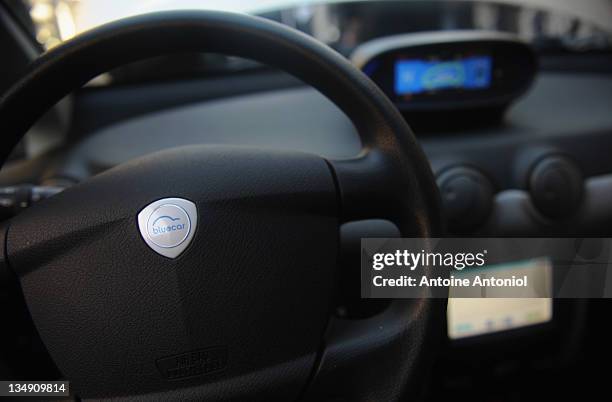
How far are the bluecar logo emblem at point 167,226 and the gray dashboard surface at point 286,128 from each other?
543mm

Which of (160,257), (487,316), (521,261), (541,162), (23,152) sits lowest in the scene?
(487,316)

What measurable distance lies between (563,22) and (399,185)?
53.6 inches

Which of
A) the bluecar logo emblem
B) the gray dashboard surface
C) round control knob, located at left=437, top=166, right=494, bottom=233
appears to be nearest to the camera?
the bluecar logo emblem

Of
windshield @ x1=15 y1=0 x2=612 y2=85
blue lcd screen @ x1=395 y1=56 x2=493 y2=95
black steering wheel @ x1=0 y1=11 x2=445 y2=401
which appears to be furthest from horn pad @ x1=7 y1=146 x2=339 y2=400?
blue lcd screen @ x1=395 y1=56 x2=493 y2=95

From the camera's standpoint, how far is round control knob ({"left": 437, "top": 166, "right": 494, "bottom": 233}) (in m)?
1.16

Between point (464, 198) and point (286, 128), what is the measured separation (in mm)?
429

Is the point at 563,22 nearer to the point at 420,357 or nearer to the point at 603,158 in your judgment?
the point at 603,158

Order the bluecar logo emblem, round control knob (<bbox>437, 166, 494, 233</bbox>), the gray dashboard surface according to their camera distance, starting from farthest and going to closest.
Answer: the gray dashboard surface < round control knob (<bbox>437, 166, 494, 233</bbox>) < the bluecar logo emblem

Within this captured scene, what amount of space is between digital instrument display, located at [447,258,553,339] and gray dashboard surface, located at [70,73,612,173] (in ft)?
0.92

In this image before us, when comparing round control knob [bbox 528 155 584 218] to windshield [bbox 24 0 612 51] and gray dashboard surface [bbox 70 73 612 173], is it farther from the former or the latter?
windshield [bbox 24 0 612 51]

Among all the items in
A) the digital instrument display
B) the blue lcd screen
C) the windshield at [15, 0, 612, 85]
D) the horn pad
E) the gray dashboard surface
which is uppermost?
the windshield at [15, 0, 612, 85]

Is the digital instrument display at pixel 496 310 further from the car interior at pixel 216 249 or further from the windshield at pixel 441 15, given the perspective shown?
the windshield at pixel 441 15

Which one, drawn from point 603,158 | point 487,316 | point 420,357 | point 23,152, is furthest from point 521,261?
point 23,152

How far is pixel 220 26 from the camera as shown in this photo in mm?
680
